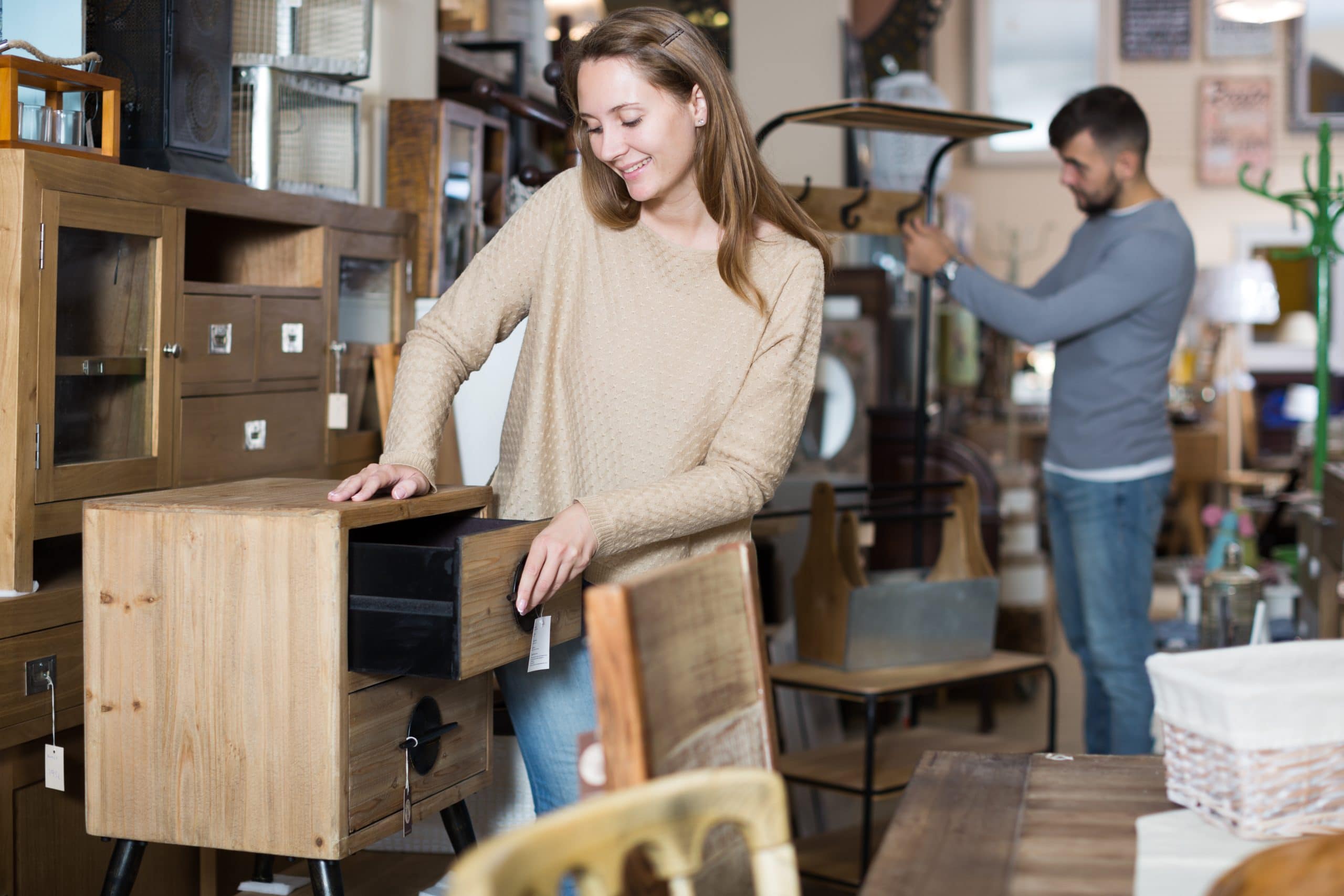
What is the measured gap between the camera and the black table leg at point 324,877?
155 cm

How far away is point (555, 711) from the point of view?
179 cm

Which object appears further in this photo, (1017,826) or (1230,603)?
(1230,603)

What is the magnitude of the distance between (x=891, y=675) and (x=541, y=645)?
1556 mm

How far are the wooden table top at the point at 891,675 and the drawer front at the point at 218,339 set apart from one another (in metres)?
1.26

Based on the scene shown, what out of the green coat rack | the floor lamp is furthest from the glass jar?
the floor lamp

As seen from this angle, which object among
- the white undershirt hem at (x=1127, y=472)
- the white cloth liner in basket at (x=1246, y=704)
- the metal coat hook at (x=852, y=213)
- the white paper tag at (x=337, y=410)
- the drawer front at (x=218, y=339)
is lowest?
the white cloth liner in basket at (x=1246, y=704)

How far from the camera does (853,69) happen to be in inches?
223

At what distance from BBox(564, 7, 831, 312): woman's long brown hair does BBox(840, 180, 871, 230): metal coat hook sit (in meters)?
1.47

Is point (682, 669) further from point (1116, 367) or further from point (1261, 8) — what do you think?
point (1261, 8)

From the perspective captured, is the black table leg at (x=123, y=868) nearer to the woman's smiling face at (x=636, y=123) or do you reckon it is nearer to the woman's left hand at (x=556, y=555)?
the woman's left hand at (x=556, y=555)

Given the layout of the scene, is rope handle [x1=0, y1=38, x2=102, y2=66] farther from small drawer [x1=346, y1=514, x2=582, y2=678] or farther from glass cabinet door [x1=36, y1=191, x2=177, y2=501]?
small drawer [x1=346, y1=514, x2=582, y2=678]

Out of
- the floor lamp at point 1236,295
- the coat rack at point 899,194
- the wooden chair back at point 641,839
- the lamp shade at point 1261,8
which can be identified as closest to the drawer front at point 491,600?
the wooden chair back at point 641,839

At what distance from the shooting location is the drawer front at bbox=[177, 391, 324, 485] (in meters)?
2.36

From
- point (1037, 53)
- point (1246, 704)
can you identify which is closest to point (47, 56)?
point (1246, 704)
